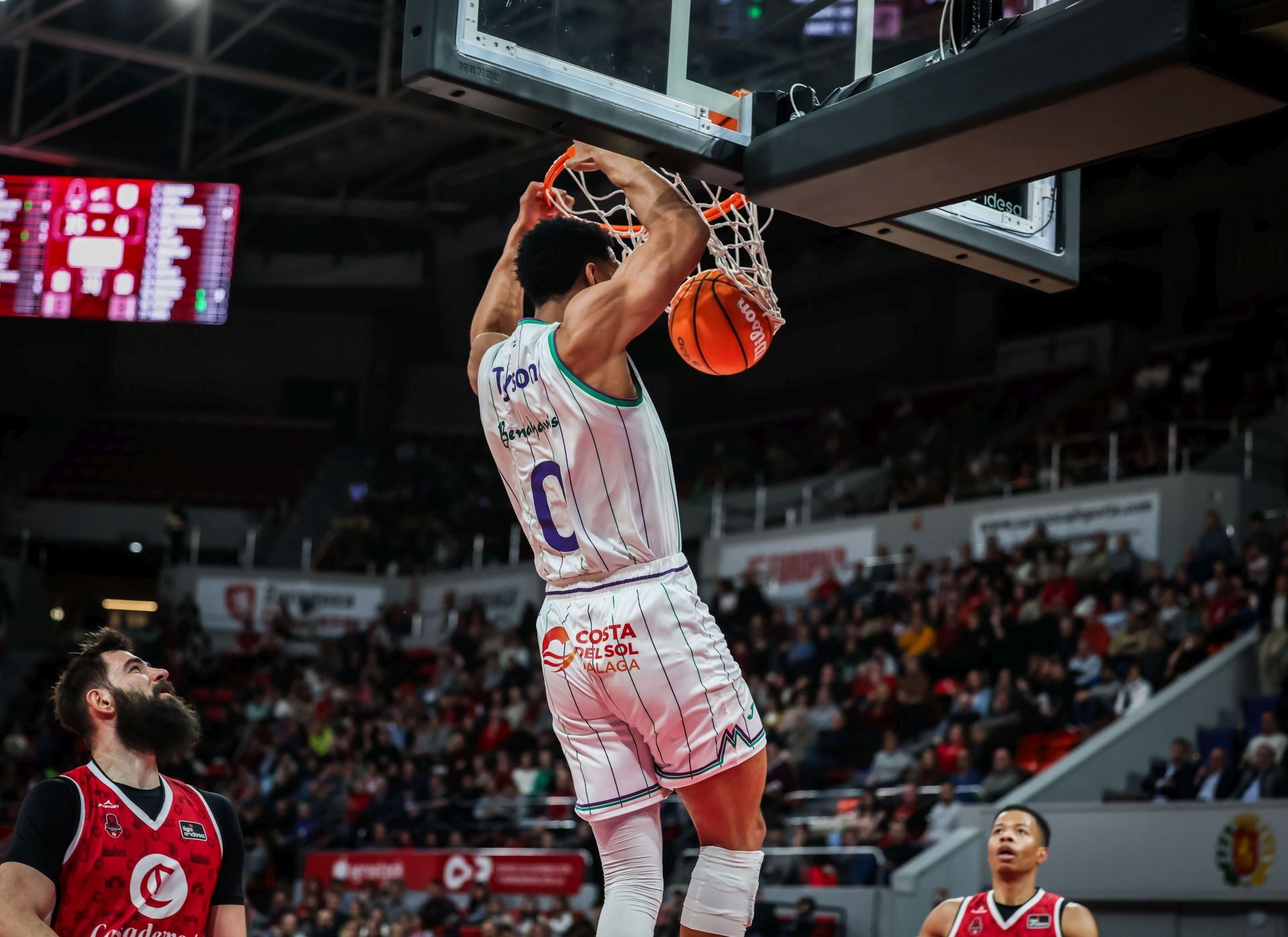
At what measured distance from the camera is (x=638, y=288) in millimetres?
3232

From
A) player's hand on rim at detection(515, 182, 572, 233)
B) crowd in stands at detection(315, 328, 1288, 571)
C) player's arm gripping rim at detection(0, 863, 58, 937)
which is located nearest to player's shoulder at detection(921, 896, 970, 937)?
player's hand on rim at detection(515, 182, 572, 233)

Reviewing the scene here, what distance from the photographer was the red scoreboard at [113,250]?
12711mm

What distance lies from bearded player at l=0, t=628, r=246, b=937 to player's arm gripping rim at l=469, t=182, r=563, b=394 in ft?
3.62

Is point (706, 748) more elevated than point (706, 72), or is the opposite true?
point (706, 72)

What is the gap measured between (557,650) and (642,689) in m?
0.25

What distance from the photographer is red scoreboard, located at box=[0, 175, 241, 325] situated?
41.7 feet

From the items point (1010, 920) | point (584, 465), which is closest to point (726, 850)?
Result: point (584, 465)

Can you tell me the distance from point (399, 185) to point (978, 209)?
66.9 ft

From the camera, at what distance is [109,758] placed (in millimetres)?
3520

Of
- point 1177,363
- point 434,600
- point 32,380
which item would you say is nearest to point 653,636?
point 1177,363

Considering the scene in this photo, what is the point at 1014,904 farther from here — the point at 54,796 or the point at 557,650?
the point at 54,796

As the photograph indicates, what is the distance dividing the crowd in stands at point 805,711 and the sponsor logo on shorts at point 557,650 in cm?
781

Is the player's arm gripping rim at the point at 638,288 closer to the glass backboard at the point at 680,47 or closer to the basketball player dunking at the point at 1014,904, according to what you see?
the glass backboard at the point at 680,47

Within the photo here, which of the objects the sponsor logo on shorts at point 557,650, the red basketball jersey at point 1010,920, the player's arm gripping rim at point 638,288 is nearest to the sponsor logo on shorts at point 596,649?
the sponsor logo on shorts at point 557,650
